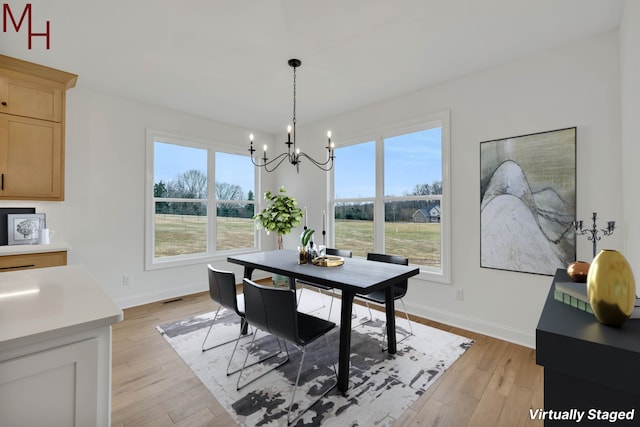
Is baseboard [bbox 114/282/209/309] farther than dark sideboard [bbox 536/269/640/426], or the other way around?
baseboard [bbox 114/282/209/309]

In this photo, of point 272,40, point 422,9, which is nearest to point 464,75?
point 422,9

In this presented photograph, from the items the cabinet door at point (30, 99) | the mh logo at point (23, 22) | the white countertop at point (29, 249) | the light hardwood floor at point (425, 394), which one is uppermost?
the mh logo at point (23, 22)

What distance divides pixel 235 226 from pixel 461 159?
12.2ft

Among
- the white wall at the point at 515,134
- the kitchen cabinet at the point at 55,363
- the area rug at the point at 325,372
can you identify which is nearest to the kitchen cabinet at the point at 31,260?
the area rug at the point at 325,372

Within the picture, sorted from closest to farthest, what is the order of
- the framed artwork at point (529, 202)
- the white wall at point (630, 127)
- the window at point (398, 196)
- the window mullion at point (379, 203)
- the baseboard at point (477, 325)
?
the white wall at point (630, 127), the framed artwork at point (529, 202), the baseboard at point (477, 325), the window at point (398, 196), the window mullion at point (379, 203)

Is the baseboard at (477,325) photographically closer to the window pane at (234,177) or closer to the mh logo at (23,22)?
the window pane at (234,177)

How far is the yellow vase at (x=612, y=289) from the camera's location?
0.81 meters

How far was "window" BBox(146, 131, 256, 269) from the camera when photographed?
4082 mm

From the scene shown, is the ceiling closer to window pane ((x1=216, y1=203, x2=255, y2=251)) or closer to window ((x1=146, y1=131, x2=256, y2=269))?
window ((x1=146, y1=131, x2=256, y2=269))

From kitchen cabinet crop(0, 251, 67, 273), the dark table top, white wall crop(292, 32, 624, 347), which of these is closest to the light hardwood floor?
white wall crop(292, 32, 624, 347)

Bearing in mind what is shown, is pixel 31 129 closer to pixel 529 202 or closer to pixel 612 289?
pixel 612 289

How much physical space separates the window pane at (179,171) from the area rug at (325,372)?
2.00 metres

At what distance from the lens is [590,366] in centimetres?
74

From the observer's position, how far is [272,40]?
243 centimetres
